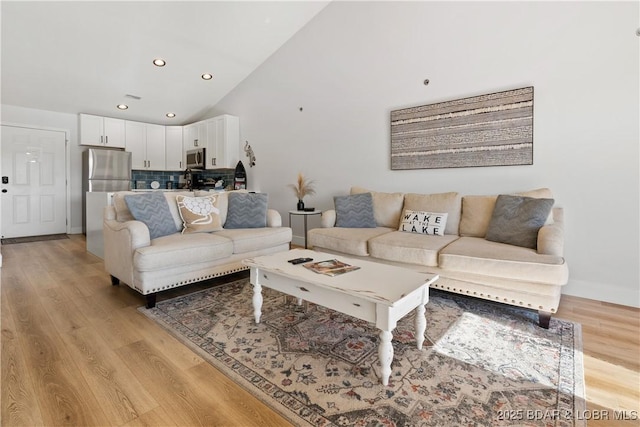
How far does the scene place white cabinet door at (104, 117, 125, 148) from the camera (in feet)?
18.7

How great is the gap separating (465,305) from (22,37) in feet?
18.5

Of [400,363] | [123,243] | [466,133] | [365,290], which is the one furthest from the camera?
[466,133]

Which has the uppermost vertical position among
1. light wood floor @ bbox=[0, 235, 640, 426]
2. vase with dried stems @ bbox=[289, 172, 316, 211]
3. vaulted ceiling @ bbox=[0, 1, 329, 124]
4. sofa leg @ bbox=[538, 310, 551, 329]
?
vaulted ceiling @ bbox=[0, 1, 329, 124]

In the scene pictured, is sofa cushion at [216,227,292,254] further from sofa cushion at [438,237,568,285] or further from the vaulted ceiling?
the vaulted ceiling

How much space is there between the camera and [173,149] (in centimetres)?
651

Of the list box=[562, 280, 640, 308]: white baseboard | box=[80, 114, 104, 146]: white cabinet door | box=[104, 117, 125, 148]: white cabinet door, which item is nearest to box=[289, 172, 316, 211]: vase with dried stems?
box=[562, 280, 640, 308]: white baseboard

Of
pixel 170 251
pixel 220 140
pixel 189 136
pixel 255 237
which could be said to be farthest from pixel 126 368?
pixel 189 136

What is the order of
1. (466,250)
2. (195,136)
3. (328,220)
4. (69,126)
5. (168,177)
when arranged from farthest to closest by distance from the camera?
(168,177), (195,136), (69,126), (328,220), (466,250)

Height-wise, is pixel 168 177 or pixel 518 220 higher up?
pixel 168 177

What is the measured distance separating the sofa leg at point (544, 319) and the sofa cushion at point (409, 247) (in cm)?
76

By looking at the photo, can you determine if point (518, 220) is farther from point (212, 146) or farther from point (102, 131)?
point (102, 131)

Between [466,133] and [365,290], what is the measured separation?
2.47m

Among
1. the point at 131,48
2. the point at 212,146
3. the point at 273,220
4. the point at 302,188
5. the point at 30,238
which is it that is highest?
the point at 131,48

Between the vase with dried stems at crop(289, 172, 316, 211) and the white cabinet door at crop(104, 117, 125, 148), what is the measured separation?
3.52 meters
